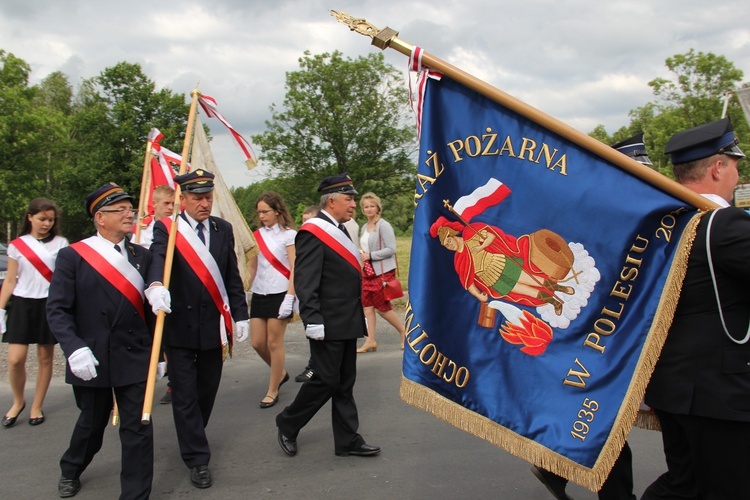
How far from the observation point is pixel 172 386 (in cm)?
424

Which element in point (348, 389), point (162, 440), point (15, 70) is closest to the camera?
point (348, 389)

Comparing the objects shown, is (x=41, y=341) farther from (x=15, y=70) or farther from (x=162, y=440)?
(x=15, y=70)

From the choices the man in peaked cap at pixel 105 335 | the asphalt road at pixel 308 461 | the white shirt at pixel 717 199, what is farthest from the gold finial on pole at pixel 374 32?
the asphalt road at pixel 308 461

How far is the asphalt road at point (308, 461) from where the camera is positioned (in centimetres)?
404

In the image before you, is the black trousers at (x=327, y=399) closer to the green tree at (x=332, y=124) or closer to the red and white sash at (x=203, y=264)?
the red and white sash at (x=203, y=264)

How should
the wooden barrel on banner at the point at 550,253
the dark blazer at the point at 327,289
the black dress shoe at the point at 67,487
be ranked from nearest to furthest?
the wooden barrel on banner at the point at 550,253
the black dress shoe at the point at 67,487
the dark blazer at the point at 327,289

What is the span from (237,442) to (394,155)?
672 inches

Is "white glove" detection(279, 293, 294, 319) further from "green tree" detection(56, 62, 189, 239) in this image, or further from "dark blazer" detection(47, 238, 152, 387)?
"green tree" detection(56, 62, 189, 239)

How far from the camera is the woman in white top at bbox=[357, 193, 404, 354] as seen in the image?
7.70 meters

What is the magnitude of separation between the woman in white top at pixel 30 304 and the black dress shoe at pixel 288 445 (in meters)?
2.20

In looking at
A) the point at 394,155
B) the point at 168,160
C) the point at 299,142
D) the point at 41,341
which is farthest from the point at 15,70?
the point at 41,341

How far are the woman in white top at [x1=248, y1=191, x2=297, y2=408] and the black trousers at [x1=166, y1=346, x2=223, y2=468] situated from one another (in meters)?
1.27

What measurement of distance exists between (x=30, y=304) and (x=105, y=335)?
2.16m

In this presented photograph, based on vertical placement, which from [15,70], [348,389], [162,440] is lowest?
[162,440]
